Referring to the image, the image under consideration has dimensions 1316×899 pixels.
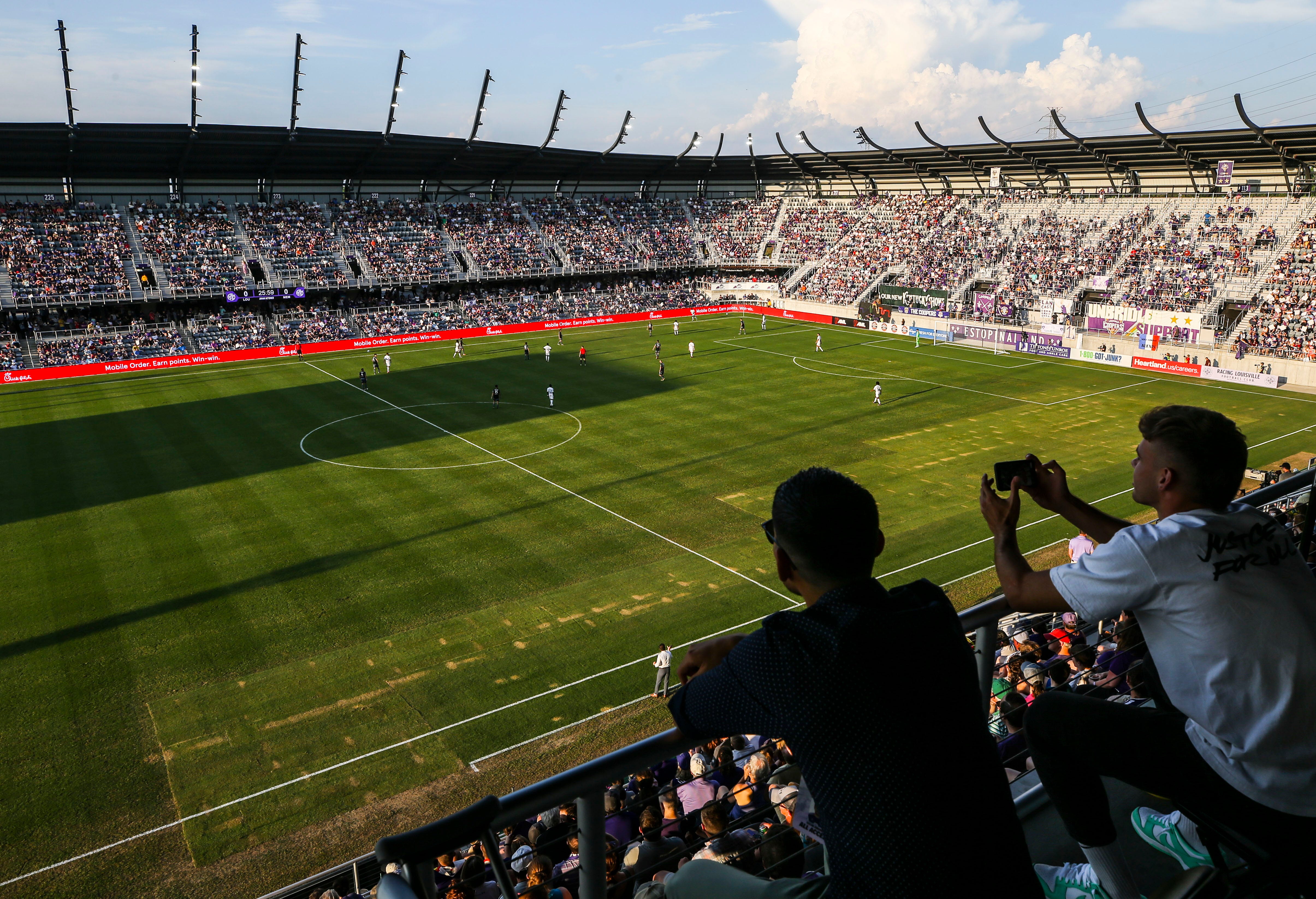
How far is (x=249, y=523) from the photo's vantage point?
27391 millimetres

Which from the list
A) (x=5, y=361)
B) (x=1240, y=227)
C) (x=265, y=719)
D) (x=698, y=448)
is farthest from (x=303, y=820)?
(x=1240, y=227)

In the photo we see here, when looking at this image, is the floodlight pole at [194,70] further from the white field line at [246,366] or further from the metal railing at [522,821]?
the metal railing at [522,821]

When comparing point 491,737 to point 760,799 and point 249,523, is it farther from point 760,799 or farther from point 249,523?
point 249,523

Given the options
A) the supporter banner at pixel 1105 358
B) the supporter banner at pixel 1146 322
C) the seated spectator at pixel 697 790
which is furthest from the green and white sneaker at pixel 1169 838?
the supporter banner at pixel 1105 358

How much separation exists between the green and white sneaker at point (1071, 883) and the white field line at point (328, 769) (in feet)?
28.0

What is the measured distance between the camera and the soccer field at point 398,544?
16.2 meters

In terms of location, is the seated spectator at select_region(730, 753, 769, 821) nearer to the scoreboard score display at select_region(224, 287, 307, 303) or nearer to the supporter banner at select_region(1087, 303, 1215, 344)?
the supporter banner at select_region(1087, 303, 1215, 344)

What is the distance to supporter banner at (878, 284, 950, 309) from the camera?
64.9 metres

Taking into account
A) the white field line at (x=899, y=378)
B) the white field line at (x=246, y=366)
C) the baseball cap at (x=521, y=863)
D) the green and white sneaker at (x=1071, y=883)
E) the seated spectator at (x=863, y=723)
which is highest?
the seated spectator at (x=863, y=723)

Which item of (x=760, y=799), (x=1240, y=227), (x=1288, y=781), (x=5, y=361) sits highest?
(x=1240, y=227)

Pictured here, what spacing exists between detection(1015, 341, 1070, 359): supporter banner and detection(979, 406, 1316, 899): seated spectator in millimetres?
56595

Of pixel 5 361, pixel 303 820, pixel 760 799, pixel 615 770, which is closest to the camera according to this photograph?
pixel 615 770

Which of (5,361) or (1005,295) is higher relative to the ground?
(1005,295)

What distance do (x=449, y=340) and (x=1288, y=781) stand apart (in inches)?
2597
